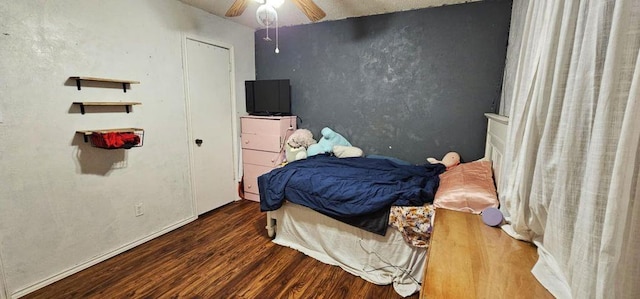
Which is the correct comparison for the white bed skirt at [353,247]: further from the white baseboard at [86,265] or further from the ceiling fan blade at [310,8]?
→ the ceiling fan blade at [310,8]

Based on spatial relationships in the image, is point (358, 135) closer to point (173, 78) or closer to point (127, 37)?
point (173, 78)

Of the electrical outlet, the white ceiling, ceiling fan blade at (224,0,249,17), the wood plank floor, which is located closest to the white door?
the white ceiling

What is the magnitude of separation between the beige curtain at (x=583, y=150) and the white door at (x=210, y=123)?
2956mm

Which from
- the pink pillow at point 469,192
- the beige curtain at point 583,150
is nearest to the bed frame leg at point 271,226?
the pink pillow at point 469,192

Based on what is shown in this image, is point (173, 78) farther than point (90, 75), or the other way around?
point (173, 78)

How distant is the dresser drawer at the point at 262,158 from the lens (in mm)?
3396

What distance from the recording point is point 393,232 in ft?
6.36

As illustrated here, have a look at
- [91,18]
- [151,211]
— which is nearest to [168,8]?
A: [91,18]

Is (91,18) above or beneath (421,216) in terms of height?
above

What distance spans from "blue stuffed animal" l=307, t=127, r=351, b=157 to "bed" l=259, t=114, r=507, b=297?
2.82ft

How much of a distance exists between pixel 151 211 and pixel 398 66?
9.98 ft

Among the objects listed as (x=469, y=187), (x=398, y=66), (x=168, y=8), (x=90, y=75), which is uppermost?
(x=168, y=8)

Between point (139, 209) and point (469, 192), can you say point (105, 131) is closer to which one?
point (139, 209)

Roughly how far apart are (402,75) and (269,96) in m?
1.72
